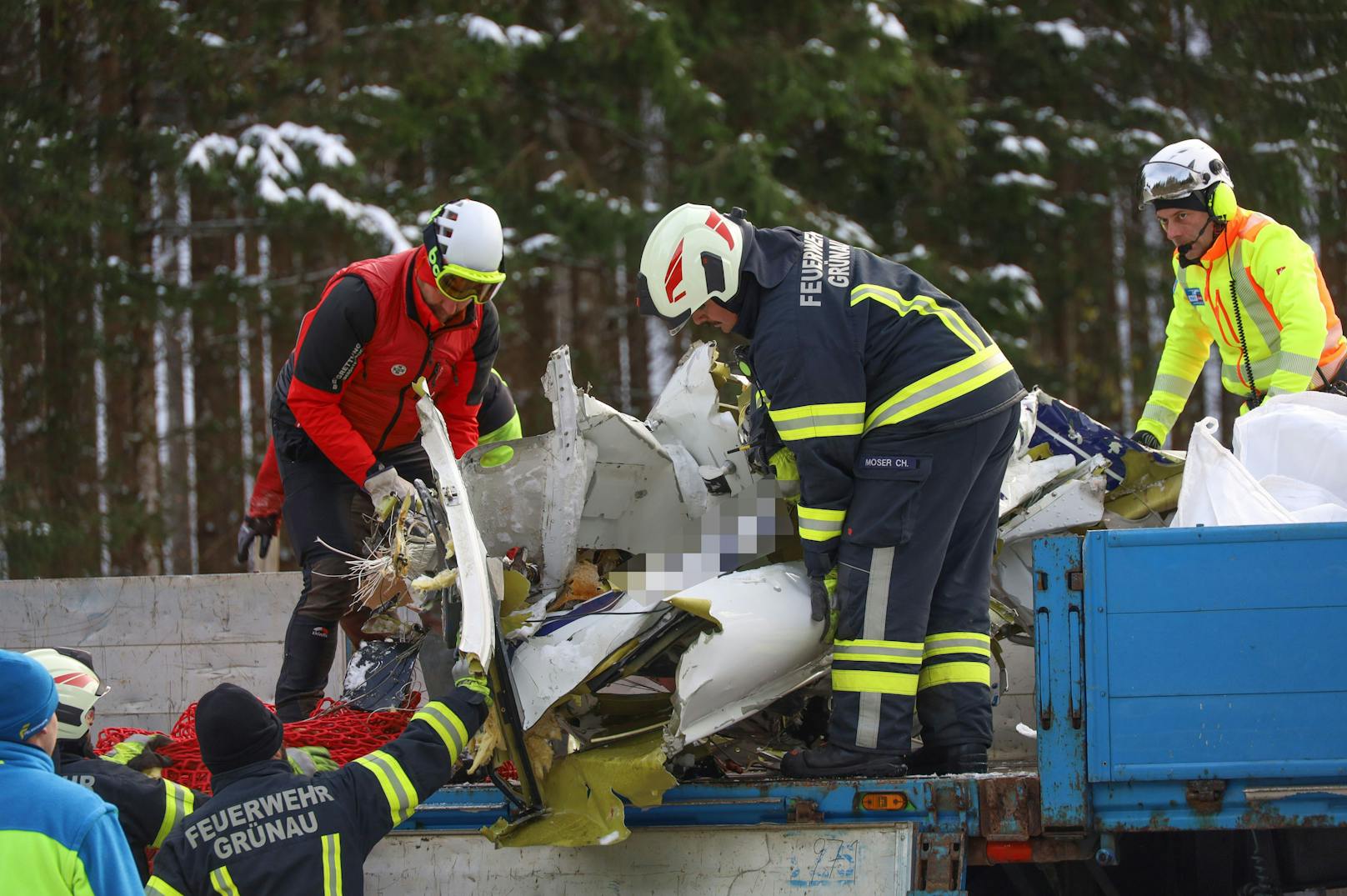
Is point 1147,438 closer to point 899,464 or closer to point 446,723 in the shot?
point 899,464

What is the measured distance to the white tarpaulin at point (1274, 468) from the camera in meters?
3.98

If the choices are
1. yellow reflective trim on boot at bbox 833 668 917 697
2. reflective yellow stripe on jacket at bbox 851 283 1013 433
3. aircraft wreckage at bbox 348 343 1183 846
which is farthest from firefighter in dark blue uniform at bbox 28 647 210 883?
reflective yellow stripe on jacket at bbox 851 283 1013 433

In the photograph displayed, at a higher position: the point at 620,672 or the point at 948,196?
the point at 948,196

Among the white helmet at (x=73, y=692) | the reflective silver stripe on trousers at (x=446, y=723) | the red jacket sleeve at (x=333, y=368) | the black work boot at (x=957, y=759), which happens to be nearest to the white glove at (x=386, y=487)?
the red jacket sleeve at (x=333, y=368)

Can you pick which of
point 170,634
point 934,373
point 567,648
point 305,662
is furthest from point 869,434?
point 170,634

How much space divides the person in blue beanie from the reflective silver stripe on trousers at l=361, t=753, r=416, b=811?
0.77 meters

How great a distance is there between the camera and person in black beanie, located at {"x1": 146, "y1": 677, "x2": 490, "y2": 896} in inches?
120

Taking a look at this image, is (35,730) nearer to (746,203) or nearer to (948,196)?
(746,203)

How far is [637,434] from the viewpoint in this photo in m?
4.47

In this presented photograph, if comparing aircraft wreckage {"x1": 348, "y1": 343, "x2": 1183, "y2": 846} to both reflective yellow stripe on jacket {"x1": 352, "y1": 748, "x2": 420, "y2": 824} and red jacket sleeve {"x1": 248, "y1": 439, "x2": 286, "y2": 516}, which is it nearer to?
reflective yellow stripe on jacket {"x1": 352, "y1": 748, "x2": 420, "y2": 824}

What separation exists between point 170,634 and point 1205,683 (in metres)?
4.56

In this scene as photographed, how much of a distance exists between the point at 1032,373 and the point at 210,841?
1255cm

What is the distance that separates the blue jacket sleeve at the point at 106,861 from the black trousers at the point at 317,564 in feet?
7.80

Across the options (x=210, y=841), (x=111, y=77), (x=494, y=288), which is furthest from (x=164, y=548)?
(x=210, y=841)
